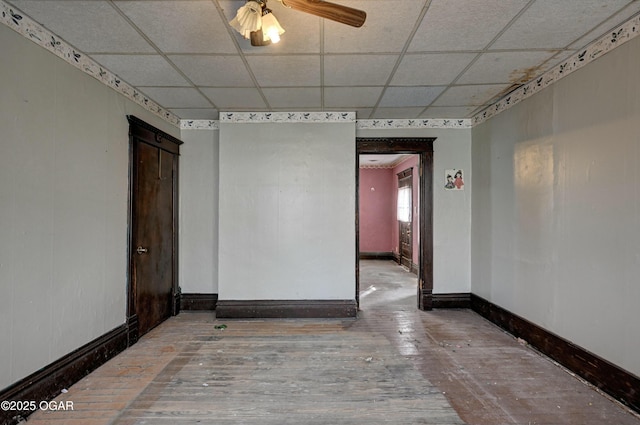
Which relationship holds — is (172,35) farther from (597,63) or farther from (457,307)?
(457,307)

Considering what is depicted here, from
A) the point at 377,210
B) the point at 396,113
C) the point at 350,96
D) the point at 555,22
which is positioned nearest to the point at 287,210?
the point at 350,96

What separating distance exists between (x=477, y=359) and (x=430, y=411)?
3.48ft

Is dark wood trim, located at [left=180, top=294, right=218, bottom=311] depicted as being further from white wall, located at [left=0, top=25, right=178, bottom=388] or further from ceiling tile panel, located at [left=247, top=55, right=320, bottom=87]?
ceiling tile panel, located at [left=247, top=55, right=320, bottom=87]

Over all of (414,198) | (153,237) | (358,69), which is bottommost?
(153,237)

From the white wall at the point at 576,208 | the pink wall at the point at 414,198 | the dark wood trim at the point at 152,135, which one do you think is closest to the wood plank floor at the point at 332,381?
the white wall at the point at 576,208

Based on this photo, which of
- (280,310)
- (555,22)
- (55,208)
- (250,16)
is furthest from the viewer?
(280,310)

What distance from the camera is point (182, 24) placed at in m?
2.15

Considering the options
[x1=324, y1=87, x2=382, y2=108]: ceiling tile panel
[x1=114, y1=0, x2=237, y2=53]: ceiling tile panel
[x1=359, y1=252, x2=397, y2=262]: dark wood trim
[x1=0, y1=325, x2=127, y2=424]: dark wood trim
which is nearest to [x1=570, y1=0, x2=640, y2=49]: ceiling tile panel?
[x1=324, y1=87, x2=382, y2=108]: ceiling tile panel

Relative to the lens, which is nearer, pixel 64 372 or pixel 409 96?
pixel 64 372

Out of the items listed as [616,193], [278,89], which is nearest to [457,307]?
[616,193]

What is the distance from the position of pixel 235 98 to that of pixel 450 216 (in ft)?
11.0

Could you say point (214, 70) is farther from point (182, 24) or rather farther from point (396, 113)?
point (396, 113)

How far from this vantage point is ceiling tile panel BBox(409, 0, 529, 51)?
6.44ft

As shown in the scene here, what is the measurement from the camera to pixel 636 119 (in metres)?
2.12
